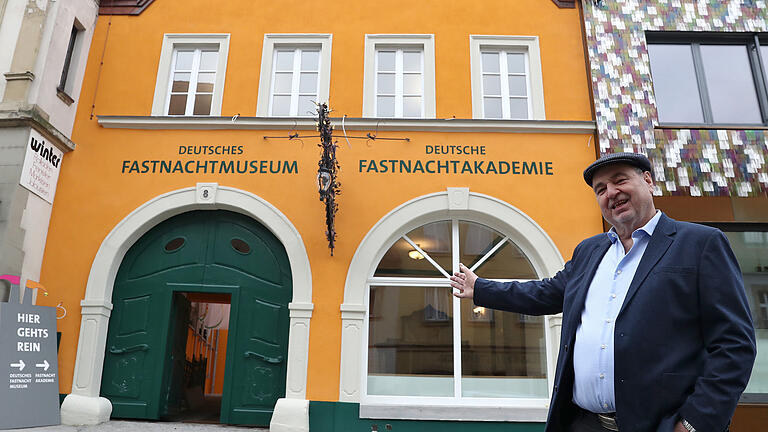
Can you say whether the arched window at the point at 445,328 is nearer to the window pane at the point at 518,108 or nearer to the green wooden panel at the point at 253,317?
the green wooden panel at the point at 253,317

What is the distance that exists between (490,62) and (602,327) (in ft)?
23.1

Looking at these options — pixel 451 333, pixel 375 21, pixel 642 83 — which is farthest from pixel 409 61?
pixel 451 333

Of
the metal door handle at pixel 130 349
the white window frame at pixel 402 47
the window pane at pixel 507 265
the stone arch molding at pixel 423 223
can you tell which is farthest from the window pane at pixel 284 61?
the metal door handle at pixel 130 349

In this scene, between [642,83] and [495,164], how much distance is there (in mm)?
2595

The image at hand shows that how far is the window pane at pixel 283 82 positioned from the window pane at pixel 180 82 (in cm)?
143

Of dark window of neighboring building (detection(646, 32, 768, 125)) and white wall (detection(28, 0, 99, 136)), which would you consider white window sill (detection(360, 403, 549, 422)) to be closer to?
dark window of neighboring building (detection(646, 32, 768, 125))

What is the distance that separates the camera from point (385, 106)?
862 cm

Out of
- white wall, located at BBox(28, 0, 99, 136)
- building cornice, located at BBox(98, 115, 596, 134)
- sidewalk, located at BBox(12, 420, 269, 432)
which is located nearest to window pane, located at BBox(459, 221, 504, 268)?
building cornice, located at BBox(98, 115, 596, 134)

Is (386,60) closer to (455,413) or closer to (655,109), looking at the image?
(655,109)

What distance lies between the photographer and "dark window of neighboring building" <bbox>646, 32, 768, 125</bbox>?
332 inches

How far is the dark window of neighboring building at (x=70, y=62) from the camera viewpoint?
8.48 metres

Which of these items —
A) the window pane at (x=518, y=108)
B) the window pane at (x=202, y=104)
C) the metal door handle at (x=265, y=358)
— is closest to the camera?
the metal door handle at (x=265, y=358)

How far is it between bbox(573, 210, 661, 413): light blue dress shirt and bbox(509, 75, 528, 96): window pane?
630 cm

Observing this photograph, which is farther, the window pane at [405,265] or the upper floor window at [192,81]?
the upper floor window at [192,81]
